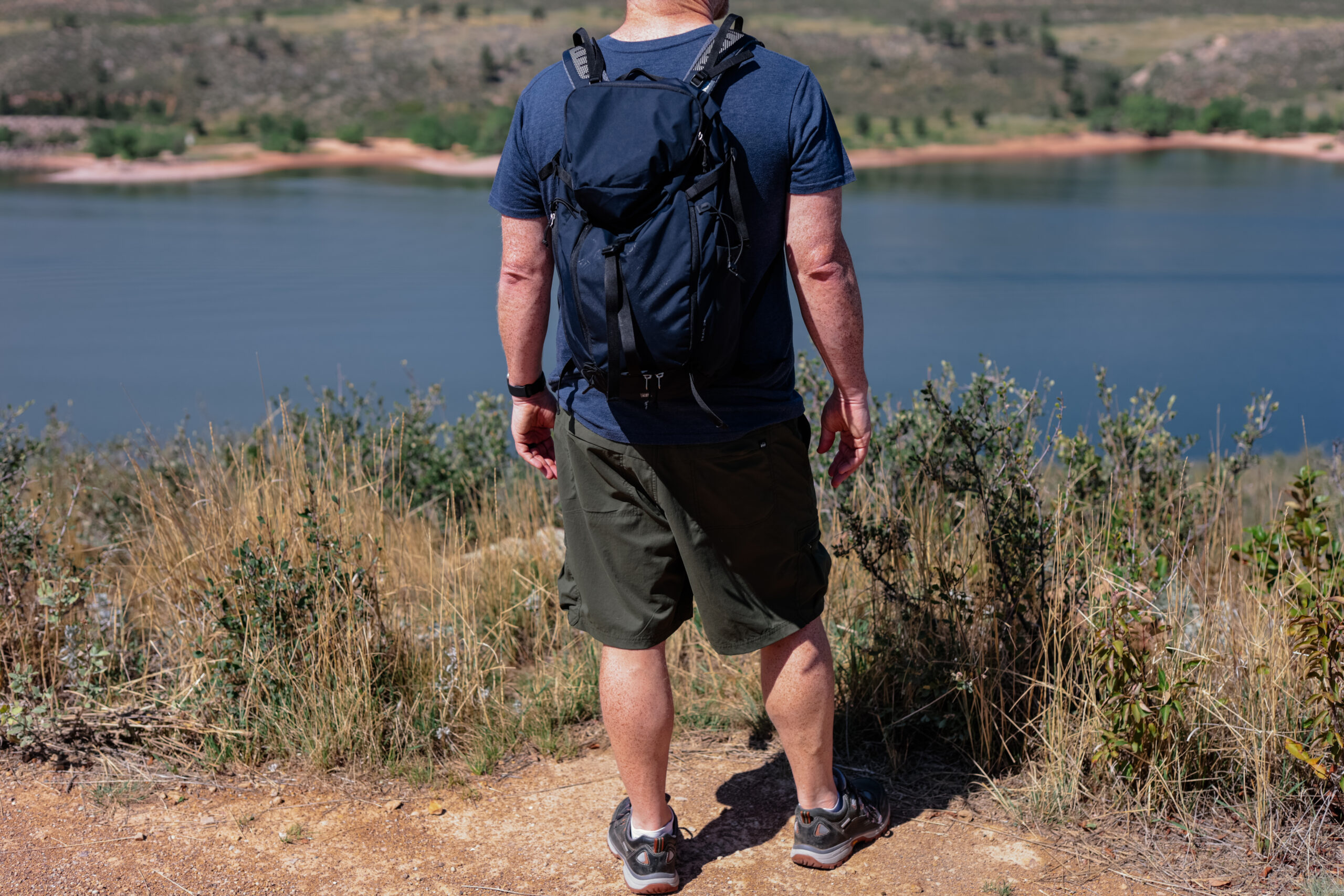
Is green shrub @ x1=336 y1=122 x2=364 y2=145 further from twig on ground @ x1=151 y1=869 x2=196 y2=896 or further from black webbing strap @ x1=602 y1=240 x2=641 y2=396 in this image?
black webbing strap @ x1=602 y1=240 x2=641 y2=396

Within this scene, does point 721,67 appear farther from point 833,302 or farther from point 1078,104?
point 1078,104

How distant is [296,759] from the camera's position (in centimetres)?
240

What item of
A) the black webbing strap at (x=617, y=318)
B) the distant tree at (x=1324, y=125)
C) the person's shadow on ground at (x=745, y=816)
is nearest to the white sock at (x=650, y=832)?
the person's shadow on ground at (x=745, y=816)

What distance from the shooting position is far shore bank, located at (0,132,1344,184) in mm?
16984

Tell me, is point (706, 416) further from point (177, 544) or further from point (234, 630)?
point (177, 544)

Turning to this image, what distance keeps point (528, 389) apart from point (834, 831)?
3.32 ft

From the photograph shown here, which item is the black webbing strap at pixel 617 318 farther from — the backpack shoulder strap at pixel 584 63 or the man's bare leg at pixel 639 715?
the man's bare leg at pixel 639 715

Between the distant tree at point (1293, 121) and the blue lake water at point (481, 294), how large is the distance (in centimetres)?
387

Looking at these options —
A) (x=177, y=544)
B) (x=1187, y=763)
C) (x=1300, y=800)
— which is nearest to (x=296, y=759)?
(x=177, y=544)

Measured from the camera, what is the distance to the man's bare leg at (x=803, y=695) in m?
1.93

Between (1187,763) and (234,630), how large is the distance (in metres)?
2.11

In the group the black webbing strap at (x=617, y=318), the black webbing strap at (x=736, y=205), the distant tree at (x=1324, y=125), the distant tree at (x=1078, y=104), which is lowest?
the black webbing strap at (x=617, y=318)

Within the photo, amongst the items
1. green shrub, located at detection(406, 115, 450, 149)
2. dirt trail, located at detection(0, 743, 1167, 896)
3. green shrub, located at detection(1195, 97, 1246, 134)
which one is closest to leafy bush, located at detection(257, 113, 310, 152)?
green shrub, located at detection(406, 115, 450, 149)

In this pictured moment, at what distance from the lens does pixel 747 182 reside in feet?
5.36
